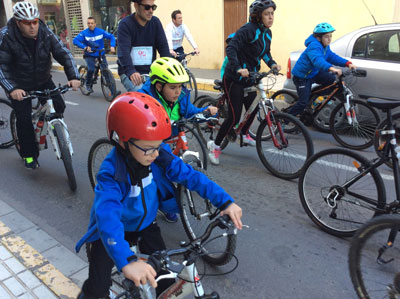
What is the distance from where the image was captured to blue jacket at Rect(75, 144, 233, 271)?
1.66 metres

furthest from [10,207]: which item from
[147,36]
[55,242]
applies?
[147,36]

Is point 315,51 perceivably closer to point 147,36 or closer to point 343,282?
point 147,36

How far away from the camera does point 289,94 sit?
6.46m

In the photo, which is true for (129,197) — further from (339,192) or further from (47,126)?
(47,126)

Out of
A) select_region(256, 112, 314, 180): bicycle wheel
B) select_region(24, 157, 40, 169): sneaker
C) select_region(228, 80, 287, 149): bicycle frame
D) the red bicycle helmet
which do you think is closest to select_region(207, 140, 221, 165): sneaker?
select_region(256, 112, 314, 180): bicycle wheel

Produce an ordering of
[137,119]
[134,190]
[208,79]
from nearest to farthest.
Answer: [137,119], [134,190], [208,79]

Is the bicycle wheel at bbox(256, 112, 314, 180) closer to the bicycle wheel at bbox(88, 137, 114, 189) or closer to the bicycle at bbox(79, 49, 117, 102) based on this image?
the bicycle wheel at bbox(88, 137, 114, 189)

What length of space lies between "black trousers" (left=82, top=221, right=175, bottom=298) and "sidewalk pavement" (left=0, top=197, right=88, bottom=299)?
664 mm

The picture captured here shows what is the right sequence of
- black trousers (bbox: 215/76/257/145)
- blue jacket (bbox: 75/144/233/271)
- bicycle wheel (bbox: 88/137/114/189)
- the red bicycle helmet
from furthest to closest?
black trousers (bbox: 215/76/257/145) < bicycle wheel (bbox: 88/137/114/189) < the red bicycle helmet < blue jacket (bbox: 75/144/233/271)

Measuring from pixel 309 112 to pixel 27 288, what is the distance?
16.2 ft

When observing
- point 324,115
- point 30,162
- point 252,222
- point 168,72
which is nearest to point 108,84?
point 30,162

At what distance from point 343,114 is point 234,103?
1969 mm

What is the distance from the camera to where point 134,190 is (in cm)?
192

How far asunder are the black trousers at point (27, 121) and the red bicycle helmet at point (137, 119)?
9.94 ft
